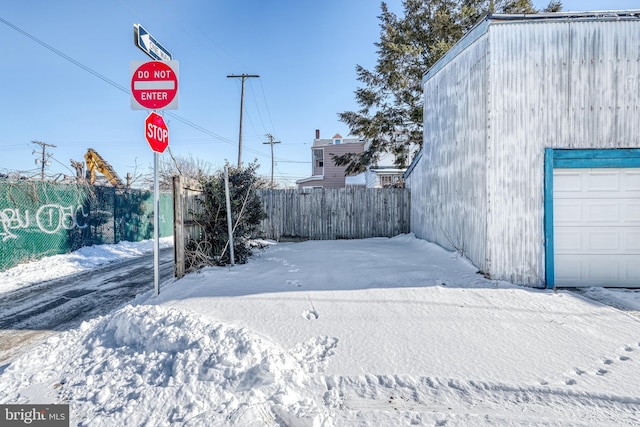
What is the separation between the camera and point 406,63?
53.6 ft

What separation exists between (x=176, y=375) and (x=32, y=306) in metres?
4.12

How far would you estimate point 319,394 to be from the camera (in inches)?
99.3

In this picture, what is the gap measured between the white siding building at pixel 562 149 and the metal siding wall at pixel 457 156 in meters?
0.22

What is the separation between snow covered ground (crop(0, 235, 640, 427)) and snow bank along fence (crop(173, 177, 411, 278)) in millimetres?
6787

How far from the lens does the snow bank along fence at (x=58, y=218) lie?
7832mm

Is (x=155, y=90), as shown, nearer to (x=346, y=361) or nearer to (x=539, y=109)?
(x=346, y=361)

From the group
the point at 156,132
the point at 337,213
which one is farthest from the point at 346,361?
the point at 337,213

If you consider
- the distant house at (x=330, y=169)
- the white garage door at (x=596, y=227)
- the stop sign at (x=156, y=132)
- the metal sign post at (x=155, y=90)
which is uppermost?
the distant house at (x=330, y=169)

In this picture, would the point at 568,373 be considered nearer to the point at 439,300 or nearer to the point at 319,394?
the point at 439,300

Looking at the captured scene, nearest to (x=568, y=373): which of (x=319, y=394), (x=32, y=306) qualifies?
(x=319, y=394)

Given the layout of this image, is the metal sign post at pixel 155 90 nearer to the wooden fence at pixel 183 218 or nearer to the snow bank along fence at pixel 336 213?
the wooden fence at pixel 183 218

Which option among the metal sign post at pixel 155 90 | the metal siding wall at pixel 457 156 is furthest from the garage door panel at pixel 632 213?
the metal sign post at pixel 155 90

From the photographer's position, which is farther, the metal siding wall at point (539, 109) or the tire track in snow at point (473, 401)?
the metal siding wall at point (539, 109)

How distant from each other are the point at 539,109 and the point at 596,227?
7.01 feet
